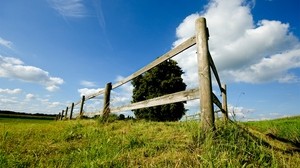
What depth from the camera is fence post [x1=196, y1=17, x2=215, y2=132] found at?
9.90 ft

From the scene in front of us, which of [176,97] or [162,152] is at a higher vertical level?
[176,97]

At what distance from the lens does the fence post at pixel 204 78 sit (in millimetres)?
3018

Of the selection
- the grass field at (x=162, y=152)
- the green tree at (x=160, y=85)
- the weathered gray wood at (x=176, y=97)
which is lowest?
the grass field at (x=162, y=152)

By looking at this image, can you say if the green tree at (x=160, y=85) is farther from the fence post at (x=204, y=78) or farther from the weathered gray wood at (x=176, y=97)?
the fence post at (x=204, y=78)

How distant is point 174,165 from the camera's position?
2365mm

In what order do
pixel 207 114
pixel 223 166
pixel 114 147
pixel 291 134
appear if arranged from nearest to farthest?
pixel 223 166 → pixel 207 114 → pixel 114 147 → pixel 291 134

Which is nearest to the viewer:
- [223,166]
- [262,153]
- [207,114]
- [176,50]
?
[223,166]

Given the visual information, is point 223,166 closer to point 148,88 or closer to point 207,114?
point 207,114

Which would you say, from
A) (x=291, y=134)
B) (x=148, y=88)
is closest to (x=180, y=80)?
(x=148, y=88)

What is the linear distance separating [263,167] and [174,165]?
911 mm

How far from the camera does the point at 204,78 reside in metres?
3.17

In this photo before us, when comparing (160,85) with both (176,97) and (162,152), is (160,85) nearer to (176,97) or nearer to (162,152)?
(176,97)

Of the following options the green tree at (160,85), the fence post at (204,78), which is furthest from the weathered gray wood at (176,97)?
the green tree at (160,85)

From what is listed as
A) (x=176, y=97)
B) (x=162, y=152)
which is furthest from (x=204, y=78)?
(x=162, y=152)
